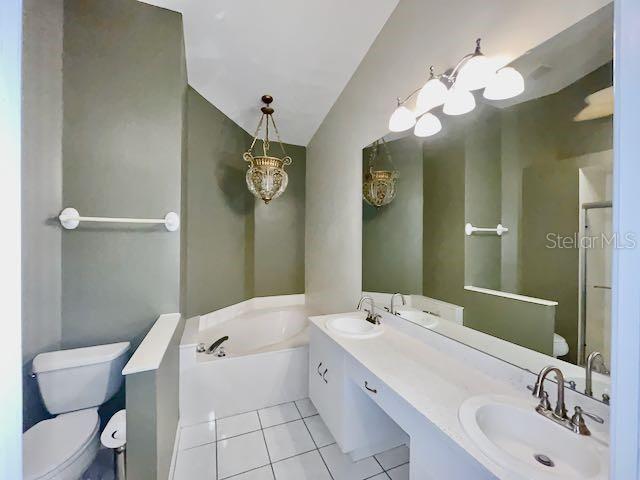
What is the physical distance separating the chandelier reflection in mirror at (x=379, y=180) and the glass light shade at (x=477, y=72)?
0.68 m

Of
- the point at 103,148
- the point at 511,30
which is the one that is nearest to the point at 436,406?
the point at 511,30

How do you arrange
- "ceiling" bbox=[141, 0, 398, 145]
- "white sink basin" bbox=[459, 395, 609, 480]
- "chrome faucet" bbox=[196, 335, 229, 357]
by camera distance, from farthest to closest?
"chrome faucet" bbox=[196, 335, 229, 357], "ceiling" bbox=[141, 0, 398, 145], "white sink basin" bbox=[459, 395, 609, 480]

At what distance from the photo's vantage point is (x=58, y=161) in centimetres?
153

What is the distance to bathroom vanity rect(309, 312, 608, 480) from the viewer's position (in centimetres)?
77

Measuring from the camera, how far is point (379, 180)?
1995 millimetres

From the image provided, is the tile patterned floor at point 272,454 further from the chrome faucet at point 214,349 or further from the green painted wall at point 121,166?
the chrome faucet at point 214,349

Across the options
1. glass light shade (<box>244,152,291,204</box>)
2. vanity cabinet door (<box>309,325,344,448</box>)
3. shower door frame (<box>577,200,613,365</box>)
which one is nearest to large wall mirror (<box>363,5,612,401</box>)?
shower door frame (<box>577,200,613,365</box>)

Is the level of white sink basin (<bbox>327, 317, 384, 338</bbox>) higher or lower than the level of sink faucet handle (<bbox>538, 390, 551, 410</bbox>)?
lower

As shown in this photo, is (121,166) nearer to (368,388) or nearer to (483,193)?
(368,388)

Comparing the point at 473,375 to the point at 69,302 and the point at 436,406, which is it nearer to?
the point at 436,406

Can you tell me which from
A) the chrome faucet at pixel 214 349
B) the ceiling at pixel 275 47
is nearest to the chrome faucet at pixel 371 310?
the chrome faucet at pixel 214 349

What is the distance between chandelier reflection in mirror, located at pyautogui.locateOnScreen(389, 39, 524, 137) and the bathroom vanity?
3.99 feet

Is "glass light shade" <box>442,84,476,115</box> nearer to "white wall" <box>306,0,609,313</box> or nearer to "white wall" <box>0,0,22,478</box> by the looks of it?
"white wall" <box>306,0,609,313</box>

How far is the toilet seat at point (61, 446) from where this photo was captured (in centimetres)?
102
